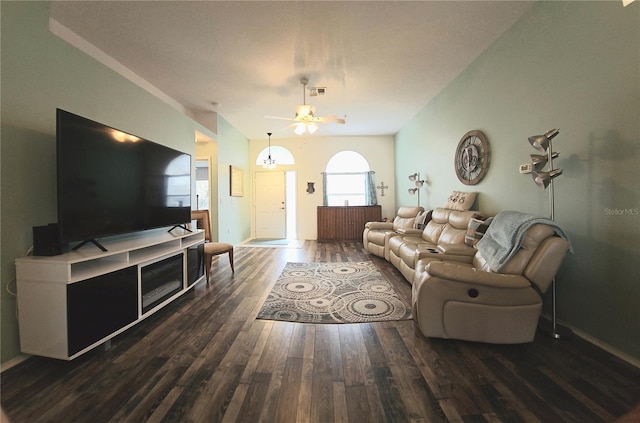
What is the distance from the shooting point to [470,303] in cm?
167

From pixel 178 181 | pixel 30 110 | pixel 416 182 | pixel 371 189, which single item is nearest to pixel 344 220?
pixel 371 189

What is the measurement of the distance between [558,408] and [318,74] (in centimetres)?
372

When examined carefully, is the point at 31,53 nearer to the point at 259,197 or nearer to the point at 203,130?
the point at 203,130

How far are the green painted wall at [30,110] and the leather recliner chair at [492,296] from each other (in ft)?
9.61

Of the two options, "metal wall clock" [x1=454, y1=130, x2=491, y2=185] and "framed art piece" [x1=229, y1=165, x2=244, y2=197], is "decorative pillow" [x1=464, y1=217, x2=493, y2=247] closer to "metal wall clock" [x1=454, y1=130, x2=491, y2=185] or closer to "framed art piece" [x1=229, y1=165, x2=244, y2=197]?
"metal wall clock" [x1=454, y1=130, x2=491, y2=185]

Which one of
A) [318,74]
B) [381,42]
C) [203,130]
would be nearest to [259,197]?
[203,130]

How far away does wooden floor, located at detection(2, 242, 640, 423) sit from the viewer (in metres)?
1.18

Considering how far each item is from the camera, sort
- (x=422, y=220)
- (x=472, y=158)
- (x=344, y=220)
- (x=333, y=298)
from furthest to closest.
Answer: (x=344, y=220)
(x=422, y=220)
(x=472, y=158)
(x=333, y=298)

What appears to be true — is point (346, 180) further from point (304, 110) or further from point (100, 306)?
point (100, 306)

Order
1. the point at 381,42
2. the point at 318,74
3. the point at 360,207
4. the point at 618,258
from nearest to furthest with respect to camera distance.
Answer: the point at 618,258
the point at 381,42
the point at 318,74
the point at 360,207

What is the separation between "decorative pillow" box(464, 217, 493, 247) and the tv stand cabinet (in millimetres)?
3245

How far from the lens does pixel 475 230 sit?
258 cm

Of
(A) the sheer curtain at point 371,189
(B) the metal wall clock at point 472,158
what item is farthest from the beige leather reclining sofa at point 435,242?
(A) the sheer curtain at point 371,189

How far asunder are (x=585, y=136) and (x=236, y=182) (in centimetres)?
561
